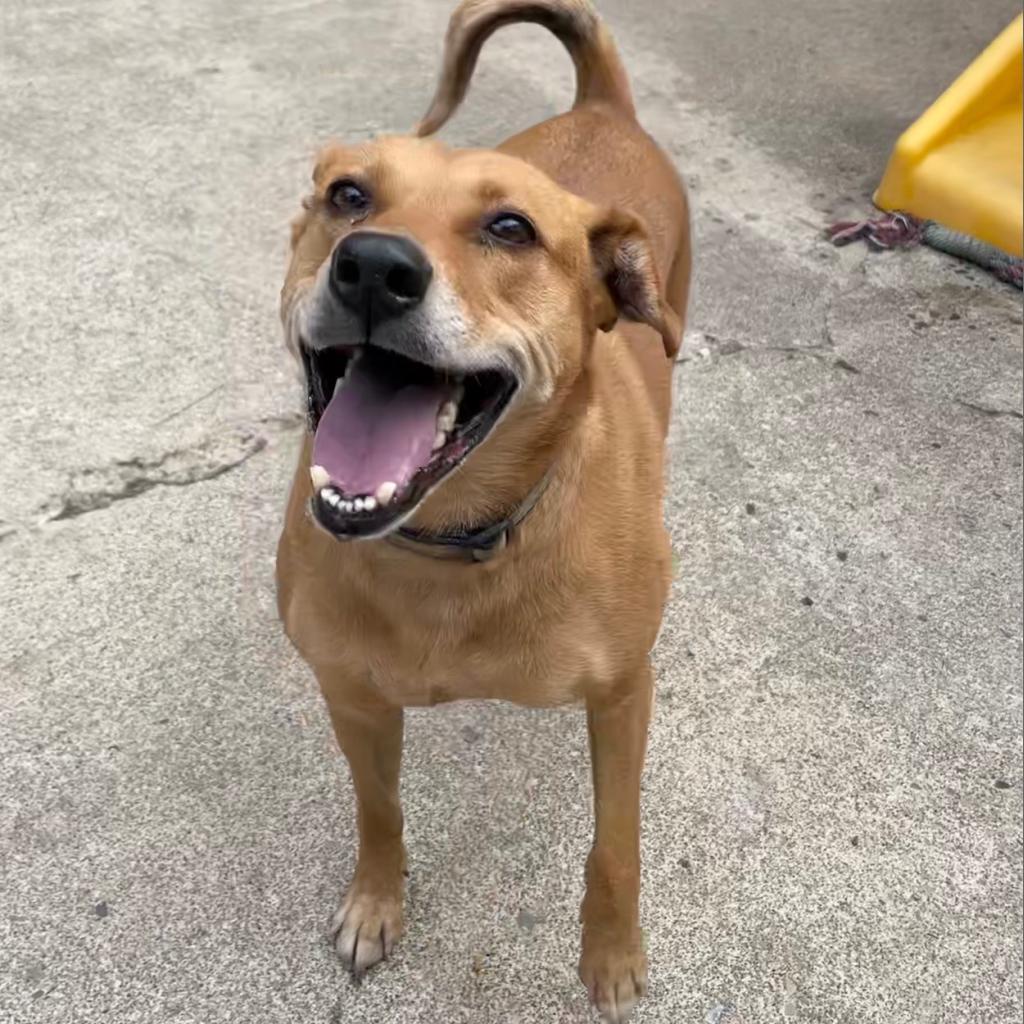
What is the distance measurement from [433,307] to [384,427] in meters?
0.19

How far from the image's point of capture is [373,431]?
1.57m

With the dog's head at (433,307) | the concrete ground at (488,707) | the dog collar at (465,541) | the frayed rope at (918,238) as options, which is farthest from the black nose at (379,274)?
the frayed rope at (918,238)

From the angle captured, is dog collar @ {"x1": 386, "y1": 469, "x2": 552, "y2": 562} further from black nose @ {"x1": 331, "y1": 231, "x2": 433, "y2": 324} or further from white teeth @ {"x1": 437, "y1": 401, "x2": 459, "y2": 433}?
black nose @ {"x1": 331, "y1": 231, "x2": 433, "y2": 324}

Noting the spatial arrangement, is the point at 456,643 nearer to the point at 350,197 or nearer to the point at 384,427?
the point at 384,427

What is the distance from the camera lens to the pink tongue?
153 cm

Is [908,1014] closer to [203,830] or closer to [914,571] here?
[914,571]

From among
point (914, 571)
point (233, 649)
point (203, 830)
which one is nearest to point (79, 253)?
point (233, 649)

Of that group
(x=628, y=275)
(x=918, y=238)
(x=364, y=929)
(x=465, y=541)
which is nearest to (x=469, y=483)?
(x=465, y=541)

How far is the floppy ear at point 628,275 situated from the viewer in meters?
1.85

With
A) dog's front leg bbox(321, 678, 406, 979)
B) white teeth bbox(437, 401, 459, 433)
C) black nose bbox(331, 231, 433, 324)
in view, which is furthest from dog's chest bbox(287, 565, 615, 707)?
black nose bbox(331, 231, 433, 324)

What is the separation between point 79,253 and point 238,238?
53cm

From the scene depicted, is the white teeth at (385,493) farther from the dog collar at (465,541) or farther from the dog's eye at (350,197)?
the dog's eye at (350,197)

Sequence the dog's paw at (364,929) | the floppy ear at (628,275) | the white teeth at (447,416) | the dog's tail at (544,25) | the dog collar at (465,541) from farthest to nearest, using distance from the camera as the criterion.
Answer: the dog's tail at (544,25)
the dog's paw at (364,929)
the floppy ear at (628,275)
the dog collar at (465,541)
the white teeth at (447,416)

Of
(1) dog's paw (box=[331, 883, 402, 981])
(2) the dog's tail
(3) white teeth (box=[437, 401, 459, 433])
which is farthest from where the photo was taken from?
(2) the dog's tail
